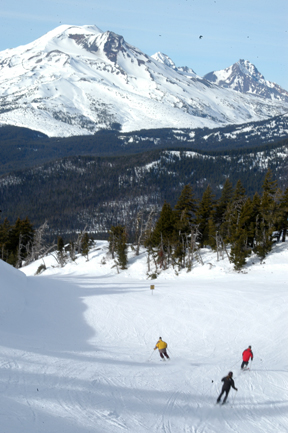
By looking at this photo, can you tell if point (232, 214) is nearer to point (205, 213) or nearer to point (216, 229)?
point (216, 229)

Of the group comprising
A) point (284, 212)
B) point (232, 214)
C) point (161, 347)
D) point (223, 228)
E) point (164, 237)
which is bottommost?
point (161, 347)

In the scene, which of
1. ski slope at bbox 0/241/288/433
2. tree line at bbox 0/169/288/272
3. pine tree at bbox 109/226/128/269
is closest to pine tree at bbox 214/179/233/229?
tree line at bbox 0/169/288/272

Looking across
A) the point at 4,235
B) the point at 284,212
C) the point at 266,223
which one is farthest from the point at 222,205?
the point at 4,235

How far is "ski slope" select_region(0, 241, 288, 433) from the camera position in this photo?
12062 millimetres

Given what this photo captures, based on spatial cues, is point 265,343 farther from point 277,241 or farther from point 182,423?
point 277,241

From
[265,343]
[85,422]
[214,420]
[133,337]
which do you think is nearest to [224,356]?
[265,343]

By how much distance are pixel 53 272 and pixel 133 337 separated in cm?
4095

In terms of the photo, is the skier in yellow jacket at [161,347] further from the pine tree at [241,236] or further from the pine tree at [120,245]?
the pine tree at [120,245]

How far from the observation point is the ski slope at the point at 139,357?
12.1 meters

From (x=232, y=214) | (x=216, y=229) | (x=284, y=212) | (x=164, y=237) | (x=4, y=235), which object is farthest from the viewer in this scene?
(x=4, y=235)

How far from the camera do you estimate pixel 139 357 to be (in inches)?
742

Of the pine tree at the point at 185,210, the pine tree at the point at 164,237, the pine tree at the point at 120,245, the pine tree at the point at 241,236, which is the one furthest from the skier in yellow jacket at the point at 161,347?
the pine tree at the point at 120,245

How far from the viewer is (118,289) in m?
37.3

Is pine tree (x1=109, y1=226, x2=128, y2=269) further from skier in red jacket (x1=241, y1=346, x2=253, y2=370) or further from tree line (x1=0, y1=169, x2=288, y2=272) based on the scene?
skier in red jacket (x1=241, y1=346, x2=253, y2=370)
